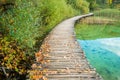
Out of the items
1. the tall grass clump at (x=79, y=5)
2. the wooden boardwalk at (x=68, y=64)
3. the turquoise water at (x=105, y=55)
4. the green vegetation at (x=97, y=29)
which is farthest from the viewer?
the tall grass clump at (x=79, y=5)

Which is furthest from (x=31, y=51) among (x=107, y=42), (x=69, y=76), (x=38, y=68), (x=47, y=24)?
(x=107, y=42)

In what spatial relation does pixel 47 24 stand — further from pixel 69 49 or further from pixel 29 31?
pixel 29 31

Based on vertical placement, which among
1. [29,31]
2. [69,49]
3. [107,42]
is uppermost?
[29,31]

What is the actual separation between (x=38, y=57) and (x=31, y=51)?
1261 mm

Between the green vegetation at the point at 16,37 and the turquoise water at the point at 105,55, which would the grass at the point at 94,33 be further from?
the green vegetation at the point at 16,37

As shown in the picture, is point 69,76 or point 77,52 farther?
point 77,52

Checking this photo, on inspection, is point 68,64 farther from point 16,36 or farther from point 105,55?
point 105,55

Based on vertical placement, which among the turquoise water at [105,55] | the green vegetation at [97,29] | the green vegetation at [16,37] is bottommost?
the green vegetation at [97,29]

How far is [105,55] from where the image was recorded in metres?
12.9

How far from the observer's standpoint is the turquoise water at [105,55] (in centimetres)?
1028

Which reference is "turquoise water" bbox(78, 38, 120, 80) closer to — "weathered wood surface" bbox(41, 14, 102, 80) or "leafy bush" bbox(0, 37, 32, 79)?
"weathered wood surface" bbox(41, 14, 102, 80)

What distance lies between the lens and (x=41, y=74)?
6.82 meters

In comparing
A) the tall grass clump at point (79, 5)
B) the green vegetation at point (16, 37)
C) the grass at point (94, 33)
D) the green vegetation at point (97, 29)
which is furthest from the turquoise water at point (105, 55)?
the tall grass clump at point (79, 5)

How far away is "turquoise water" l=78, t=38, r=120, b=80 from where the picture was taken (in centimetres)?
1028
